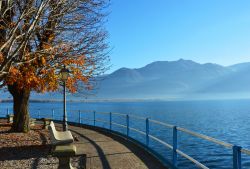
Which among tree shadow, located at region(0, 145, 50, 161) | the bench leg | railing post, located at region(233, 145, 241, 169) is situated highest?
railing post, located at region(233, 145, 241, 169)

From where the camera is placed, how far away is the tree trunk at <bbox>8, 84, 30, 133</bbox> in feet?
69.5

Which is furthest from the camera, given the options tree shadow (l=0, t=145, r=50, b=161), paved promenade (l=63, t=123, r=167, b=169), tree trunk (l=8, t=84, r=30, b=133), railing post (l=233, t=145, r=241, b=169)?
tree trunk (l=8, t=84, r=30, b=133)

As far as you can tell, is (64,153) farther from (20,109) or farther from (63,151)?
(20,109)

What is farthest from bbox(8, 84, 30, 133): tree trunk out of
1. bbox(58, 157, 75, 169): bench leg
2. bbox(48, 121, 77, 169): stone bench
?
bbox(58, 157, 75, 169): bench leg

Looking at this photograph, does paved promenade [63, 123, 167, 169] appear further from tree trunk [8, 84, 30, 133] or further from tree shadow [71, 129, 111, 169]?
tree trunk [8, 84, 30, 133]

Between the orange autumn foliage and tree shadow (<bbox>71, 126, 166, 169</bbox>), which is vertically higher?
the orange autumn foliage

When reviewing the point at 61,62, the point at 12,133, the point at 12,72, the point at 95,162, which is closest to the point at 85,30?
the point at 61,62

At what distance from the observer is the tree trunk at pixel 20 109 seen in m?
21.2

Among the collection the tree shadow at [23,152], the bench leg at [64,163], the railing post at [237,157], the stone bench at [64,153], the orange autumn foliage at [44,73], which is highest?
the orange autumn foliage at [44,73]

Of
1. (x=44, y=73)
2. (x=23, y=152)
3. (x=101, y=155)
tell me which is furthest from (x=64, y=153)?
(x=44, y=73)

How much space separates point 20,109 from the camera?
2134 centimetres

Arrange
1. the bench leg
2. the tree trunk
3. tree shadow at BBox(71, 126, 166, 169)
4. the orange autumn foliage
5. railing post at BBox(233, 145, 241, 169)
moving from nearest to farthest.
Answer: railing post at BBox(233, 145, 241, 169), the bench leg, tree shadow at BBox(71, 126, 166, 169), the orange autumn foliage, the tree trunk

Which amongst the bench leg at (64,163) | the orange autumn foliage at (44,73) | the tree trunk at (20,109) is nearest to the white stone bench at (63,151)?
the bench leg at (64,163)

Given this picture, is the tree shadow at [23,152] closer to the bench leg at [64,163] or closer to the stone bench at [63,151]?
the stone bench at [63,151]
